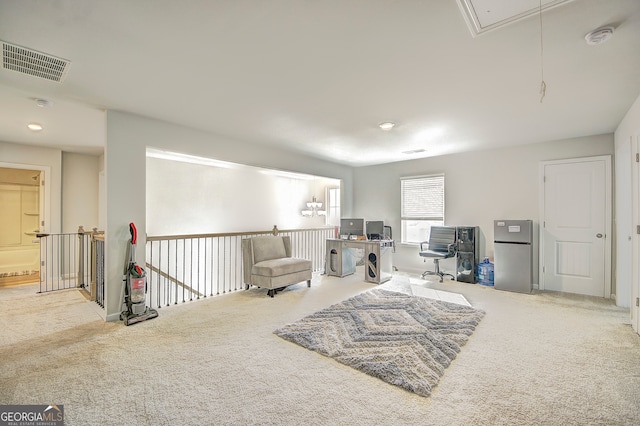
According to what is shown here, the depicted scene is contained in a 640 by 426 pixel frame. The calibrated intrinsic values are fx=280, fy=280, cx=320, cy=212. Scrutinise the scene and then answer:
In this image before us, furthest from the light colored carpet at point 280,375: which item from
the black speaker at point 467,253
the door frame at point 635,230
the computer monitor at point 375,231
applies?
the computer monitor at point 375,231

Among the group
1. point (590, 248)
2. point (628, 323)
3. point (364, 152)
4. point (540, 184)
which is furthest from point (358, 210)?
point (628, 323)

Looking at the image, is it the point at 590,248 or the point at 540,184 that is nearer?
the point at 590,248

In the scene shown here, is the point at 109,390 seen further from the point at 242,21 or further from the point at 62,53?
the point at 242,21

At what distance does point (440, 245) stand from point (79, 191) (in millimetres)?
7452

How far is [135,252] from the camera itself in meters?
3.53

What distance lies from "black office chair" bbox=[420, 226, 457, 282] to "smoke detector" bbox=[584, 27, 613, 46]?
3.81 m

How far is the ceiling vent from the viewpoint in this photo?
7.06 ft

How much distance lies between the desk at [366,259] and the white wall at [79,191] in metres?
5.06

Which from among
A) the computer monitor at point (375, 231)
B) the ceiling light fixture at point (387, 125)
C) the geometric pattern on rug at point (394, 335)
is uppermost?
the ceiling light fixture at point (387, 125)

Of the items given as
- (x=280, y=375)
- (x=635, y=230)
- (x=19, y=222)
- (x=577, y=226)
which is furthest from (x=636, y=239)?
(x=19, y=222)

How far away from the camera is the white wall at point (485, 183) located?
4777 mm

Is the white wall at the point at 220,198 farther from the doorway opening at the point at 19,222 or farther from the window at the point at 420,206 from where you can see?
the window at the point at 420,206

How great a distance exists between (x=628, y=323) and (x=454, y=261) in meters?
2.61

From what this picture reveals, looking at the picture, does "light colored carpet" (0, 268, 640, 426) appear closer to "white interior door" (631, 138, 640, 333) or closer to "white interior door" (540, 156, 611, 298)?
"white interior door" (631, 138, 640, 333)
